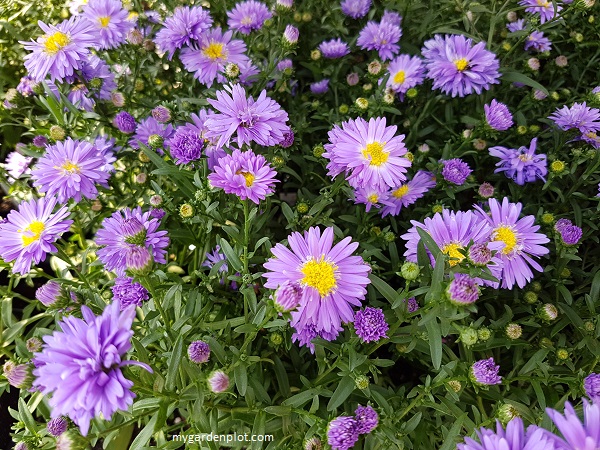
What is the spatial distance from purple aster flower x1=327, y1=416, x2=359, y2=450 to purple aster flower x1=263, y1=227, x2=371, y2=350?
9.1 inches

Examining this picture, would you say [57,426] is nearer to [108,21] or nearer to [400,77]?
[108,21]

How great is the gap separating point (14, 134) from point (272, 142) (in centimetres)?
190

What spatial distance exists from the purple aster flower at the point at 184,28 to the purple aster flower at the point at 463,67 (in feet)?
3.06

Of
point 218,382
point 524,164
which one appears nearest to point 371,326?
point 218,382

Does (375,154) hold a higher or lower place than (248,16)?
lower

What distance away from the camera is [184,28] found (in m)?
1.89

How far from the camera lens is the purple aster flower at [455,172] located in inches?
68.4

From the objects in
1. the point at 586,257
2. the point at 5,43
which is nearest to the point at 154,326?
the point at 586,257

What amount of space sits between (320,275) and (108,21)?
142cm

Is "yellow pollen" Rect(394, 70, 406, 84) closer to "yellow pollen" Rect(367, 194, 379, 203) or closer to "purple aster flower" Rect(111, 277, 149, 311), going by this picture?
"yellow pollen" Rect(367, 194, 379, 203)

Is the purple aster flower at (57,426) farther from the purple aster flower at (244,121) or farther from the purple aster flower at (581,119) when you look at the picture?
the purple aster flower at (581,119)

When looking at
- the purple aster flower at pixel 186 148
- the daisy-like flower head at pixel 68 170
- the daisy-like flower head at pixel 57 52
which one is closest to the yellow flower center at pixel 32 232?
the daisy-like flower head at pixel 68 170

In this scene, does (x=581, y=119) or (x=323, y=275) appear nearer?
(x=323, y=275)

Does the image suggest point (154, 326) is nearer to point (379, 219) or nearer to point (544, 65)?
point (379, 219)
